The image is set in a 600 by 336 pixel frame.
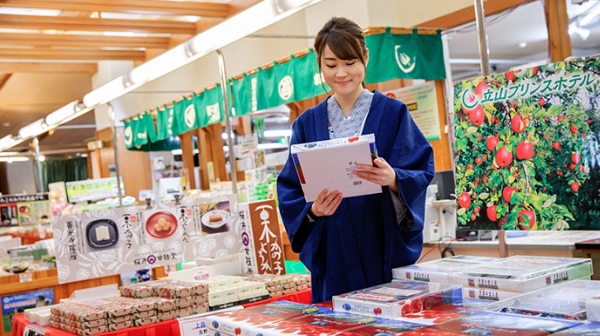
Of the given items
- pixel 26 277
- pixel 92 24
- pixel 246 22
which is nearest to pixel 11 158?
pixel 92 24

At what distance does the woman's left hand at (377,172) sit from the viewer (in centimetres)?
177

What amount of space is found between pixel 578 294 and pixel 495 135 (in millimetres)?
753

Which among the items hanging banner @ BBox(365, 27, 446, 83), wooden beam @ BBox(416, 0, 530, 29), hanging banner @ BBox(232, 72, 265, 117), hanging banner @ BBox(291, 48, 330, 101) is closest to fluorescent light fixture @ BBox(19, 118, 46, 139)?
hanging banner @ BBox(232, 72, 265, 117)

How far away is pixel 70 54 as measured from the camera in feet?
36.0

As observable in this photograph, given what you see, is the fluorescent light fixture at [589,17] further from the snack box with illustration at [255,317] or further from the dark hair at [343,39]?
the snack box with illustration at [255,317]

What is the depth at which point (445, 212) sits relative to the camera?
4.82 meters

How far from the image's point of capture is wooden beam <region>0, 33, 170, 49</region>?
936 cm

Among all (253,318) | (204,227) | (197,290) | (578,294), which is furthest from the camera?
(204,227)

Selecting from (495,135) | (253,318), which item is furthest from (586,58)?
(253,318)

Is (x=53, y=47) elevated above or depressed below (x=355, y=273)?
above

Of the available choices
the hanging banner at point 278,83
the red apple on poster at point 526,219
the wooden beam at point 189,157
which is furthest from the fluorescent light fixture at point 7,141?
the red apple on poster at point 526,219

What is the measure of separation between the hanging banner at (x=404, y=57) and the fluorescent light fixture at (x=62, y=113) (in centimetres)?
308

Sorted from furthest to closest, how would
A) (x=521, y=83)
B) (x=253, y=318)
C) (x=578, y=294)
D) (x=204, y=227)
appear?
(x=204, y=227) → (x=521, y=83) → (x=253, y=318) → (x=578, y=294)

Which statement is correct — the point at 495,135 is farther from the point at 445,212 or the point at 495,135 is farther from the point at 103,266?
the point at 445,212
